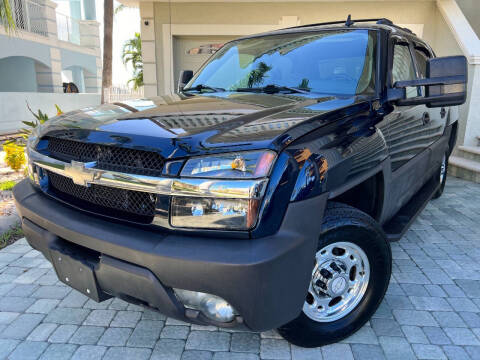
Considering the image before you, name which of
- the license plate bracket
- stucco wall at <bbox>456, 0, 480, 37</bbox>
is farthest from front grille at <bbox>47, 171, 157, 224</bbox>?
stucco wall at <bbox>456, 0, 480, 37</bbox>

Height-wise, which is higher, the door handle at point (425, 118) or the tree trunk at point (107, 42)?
the tree trunk at point (107, 42)

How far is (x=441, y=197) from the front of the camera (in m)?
5.31

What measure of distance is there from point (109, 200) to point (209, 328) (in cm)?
108

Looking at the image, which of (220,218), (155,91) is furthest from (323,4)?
(220,218)

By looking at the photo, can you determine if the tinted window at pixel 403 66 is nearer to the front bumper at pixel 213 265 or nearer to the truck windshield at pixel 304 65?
the truck windshield at pixel 304 65

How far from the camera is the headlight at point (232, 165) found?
64.6 inches

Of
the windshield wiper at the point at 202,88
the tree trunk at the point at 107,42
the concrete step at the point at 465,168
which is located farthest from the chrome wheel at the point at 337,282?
the tree trunk at the point at 107,42

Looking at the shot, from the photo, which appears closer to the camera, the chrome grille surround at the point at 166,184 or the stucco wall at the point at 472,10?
the chrome grille surround at the point at 166,184

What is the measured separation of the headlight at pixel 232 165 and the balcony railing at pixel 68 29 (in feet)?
65.7

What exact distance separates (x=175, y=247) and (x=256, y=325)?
505 millimetres

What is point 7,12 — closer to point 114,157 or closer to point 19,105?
point 114,157

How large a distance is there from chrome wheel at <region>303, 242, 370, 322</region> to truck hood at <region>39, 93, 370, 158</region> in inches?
29.9

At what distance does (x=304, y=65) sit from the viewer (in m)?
2.82

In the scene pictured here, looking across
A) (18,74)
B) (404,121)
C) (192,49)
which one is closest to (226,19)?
(192,49)
